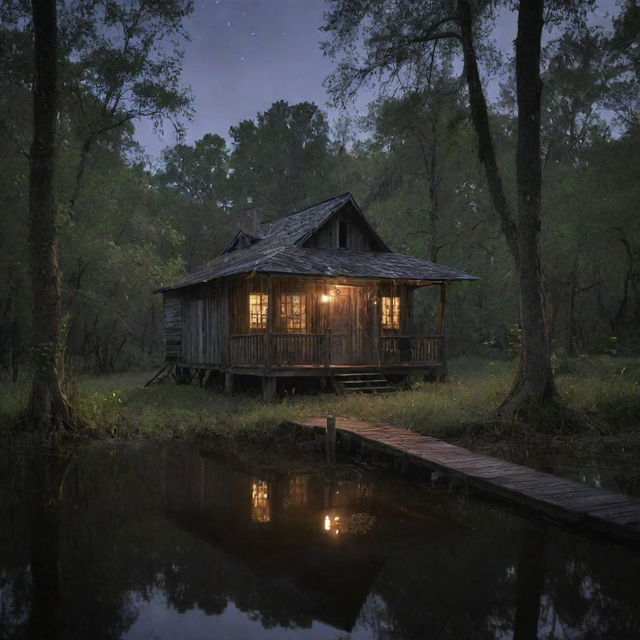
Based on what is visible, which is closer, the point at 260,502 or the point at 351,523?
the point at 351,523

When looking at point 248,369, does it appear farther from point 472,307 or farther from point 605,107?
point 472,307

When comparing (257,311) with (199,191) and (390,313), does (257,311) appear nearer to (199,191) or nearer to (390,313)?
(390,313)

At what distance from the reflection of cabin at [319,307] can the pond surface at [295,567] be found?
8.45m

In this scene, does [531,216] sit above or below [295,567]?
above

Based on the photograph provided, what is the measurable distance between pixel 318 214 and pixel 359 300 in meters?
3.97

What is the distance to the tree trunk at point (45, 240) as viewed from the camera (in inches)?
476

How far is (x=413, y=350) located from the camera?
1939 centimetres

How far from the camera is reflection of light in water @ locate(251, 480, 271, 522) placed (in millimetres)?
7473

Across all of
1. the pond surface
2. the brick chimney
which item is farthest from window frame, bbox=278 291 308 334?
the pond surface

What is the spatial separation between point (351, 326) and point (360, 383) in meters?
2.21

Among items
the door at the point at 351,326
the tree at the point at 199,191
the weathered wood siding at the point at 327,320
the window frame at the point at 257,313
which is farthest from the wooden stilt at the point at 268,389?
the tree at the point at 199,191

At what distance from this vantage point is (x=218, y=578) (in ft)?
18.6

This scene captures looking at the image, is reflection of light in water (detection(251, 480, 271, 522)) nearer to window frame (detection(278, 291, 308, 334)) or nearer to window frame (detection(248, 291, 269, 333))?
window frame (detection(278, 291, 308, 334))

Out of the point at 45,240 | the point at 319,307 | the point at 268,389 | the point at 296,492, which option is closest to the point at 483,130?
the point at 319,307
